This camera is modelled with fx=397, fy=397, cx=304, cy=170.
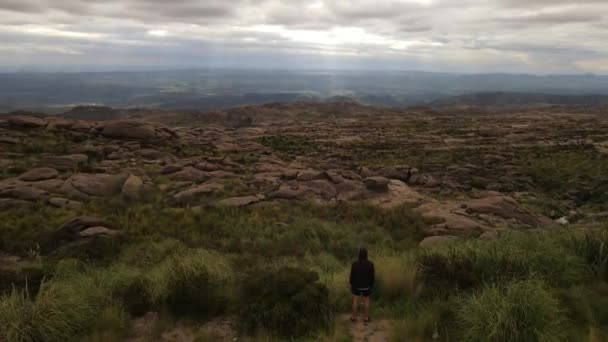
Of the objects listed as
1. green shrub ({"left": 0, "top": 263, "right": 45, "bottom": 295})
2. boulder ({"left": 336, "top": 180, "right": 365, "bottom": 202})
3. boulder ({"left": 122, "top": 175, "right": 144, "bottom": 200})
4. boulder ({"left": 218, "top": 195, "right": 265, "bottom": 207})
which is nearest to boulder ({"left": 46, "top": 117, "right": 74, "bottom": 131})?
boulder ({"left": 122, "top": 175, "right": 144, "bottom": 200})

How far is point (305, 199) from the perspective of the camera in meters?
21.5

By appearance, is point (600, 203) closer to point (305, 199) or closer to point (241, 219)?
point (305, 199)

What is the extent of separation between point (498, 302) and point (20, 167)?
25821 millimetres

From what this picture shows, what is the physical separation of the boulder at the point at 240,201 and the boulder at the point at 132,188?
14.2 feet

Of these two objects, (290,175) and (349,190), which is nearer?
(349,190)

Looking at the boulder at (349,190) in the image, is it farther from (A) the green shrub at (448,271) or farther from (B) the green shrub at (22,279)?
(B) the green shrub at (22,279)

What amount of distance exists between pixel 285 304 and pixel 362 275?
1.84 meters

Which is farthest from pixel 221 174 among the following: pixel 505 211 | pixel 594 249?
pixel 594 249

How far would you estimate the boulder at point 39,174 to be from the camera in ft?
68.4

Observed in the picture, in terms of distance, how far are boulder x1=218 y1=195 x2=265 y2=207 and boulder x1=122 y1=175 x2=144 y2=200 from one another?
14.2ft

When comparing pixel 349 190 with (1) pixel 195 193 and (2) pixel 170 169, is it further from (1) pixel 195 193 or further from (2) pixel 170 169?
(2) pixel 170 169

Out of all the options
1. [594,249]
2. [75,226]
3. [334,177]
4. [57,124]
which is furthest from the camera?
[57,124]

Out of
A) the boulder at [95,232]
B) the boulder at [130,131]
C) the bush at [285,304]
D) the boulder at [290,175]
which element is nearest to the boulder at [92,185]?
the boulder at [95,232]

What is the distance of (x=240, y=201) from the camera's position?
19.7 m
